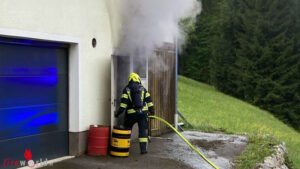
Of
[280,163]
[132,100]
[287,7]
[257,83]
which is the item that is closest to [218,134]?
[280,163]

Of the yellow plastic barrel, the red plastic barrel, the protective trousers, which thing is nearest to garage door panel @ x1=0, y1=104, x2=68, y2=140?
the red plastic barrel

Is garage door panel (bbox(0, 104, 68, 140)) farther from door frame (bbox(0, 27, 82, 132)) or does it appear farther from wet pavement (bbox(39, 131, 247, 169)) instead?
wet pavement (bbox(39, 131, 247, 169))

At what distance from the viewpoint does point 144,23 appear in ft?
27.5

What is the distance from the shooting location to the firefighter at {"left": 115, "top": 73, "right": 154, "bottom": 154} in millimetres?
7344

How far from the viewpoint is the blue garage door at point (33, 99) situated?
19.2 ft

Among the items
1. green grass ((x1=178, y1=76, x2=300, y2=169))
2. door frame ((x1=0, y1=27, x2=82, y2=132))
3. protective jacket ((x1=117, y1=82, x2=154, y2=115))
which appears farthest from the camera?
green grass ((x1=178, y1=76, x2=300, y2=169))

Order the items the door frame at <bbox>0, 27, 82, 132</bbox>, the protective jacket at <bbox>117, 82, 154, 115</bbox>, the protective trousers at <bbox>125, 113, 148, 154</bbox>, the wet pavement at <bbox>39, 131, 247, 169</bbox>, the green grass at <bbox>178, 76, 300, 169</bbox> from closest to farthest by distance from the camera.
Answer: the wet pavement at <bbox>39, 131, 247, 169</bbox> → the door frame at <bbox>0, 27, 82, 132</bbox> → the protective jacket at <bbox>117, 82, 154, 115</bbox> → the protective trousers at <bbox>125, 113, 148, 154</bbox> → the green grass at <bbox>178, 76, 300, 169</bbox>

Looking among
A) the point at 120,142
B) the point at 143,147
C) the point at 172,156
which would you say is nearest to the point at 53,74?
the point at 120,142

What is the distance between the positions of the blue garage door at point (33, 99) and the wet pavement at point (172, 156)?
52 cm

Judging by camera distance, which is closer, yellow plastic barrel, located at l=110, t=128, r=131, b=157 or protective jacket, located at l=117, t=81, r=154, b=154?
yellow plastic barrel, located at l=110, t=128, r=131, b=157

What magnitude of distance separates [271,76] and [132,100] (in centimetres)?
2029

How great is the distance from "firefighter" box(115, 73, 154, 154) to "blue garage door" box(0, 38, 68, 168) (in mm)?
1186

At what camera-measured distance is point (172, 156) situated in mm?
7629

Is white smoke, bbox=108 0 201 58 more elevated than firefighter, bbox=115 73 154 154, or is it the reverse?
white smoke, bbox=108 0 201 58
